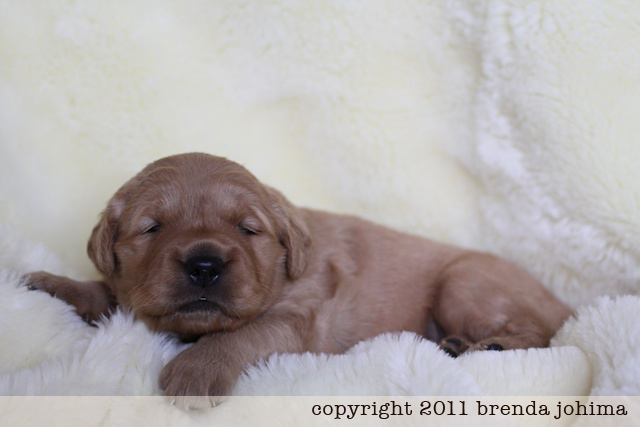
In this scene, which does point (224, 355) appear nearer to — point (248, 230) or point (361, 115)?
point (248, 230)

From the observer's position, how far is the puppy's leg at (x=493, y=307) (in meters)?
2.79

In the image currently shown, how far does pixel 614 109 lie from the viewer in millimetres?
2863

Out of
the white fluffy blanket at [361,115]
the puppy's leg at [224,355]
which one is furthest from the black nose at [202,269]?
the white fluffy blanket at [361,115]

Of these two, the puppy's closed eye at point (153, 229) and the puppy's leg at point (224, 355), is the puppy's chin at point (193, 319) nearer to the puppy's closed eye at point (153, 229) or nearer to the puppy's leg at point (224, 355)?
the puppy's leg at point (224, 355)

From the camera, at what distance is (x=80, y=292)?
2654 millimetres

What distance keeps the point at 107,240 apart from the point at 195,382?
0.84 m

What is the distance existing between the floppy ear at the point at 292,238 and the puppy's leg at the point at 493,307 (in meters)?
0.73

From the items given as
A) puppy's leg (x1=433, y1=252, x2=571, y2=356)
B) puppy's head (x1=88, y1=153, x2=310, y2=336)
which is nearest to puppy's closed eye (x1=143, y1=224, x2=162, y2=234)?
puppy's head (x1=88, y1=153, x2=310, y2=336)

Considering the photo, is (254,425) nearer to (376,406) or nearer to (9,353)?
(376,406)

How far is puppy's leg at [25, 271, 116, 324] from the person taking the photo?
2.56 m

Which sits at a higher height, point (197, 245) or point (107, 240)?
point (197, 245)

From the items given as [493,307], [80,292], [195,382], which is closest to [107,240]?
[80,292]

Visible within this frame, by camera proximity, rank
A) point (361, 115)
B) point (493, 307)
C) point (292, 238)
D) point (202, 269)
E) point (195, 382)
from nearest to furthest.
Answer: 1. point (195, 382)
2. point (202, 269)
3. point (292, 238)
4. point (493, 307)
5. point (361, 115)

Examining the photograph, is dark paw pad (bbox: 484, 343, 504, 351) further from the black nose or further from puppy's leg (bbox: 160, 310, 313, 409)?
the black nose
